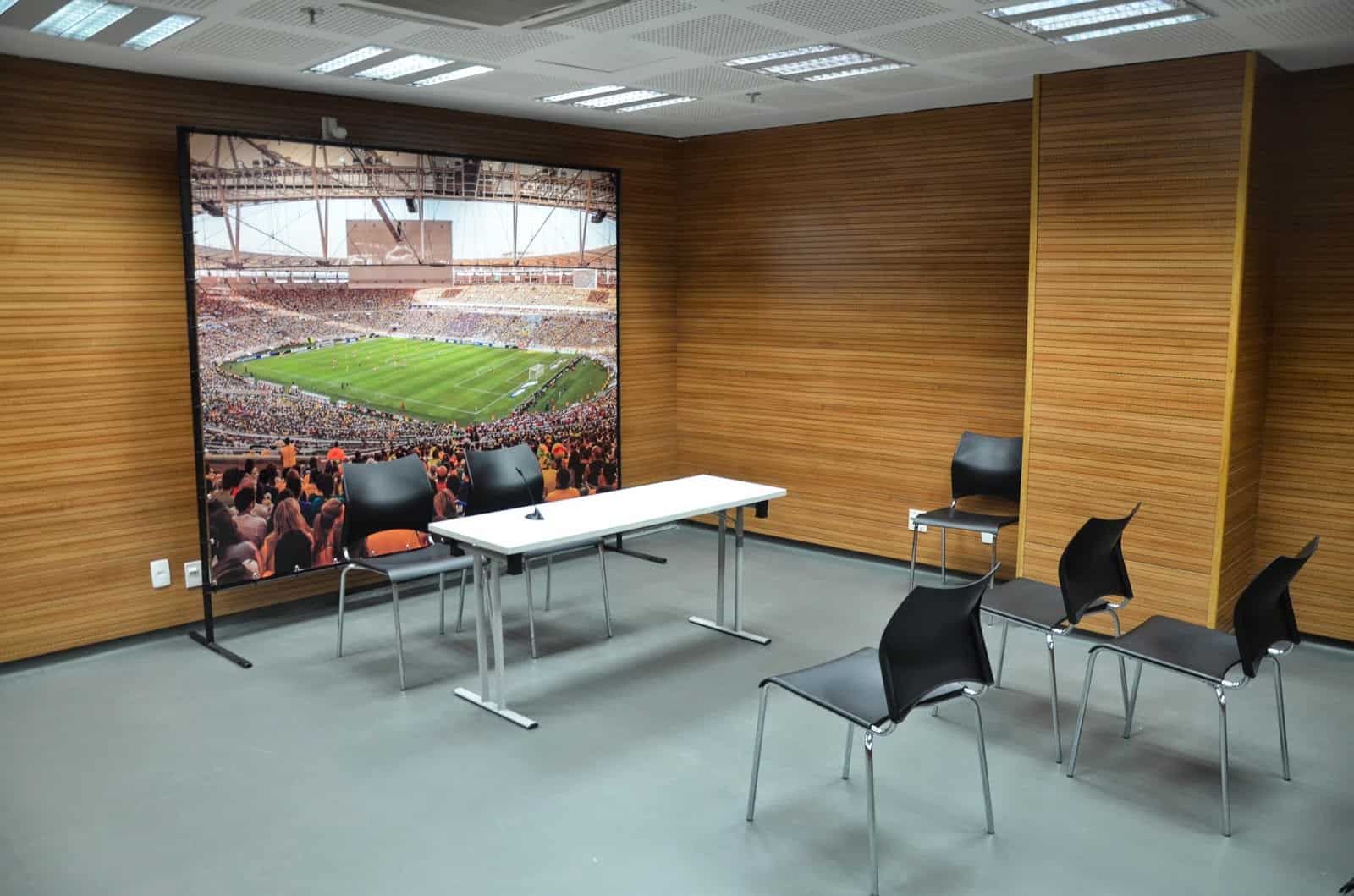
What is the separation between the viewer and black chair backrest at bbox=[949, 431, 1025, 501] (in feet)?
19.4

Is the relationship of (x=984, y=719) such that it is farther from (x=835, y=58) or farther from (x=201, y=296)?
(x=201, y=296)

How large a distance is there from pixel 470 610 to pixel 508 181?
2694 mm

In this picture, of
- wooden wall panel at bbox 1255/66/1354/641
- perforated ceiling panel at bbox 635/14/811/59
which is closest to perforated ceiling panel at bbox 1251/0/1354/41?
wooden wall panel at bbox 1255/66/1354/641

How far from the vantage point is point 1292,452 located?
5297 mm

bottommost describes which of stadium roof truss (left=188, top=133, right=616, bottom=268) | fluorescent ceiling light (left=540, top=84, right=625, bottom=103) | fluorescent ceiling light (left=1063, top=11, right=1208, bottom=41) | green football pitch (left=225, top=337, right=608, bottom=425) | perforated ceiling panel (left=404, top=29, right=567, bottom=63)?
green football pitch (left=225, top=337, right=608, bottom=425)

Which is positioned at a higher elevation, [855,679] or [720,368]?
[720,368]

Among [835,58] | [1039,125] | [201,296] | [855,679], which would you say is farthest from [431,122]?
[855,679]

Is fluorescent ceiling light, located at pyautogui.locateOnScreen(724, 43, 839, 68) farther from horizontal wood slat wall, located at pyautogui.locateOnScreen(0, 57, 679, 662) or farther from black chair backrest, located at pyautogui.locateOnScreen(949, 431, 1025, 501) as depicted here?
black chair backrest, located at pyautogui.locateOnScreen(949, 431, 1025, 501)

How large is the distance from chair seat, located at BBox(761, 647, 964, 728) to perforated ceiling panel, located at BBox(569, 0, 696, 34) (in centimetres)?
255

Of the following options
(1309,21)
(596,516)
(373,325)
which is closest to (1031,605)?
(596,516)

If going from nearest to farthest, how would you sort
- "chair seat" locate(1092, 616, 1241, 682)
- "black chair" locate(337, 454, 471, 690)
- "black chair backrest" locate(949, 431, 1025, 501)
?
"chair seat" locate(1092, 616, 1241, 682)
"black chair" locate(337, 454, 471, 690)
"black chair backrest" locate(949, 431, 1025, 501)

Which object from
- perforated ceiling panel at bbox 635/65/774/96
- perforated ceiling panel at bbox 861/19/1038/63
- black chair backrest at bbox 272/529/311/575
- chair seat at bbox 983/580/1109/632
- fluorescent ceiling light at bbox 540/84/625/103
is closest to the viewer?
chair seat at bbox 983/580/1109/632

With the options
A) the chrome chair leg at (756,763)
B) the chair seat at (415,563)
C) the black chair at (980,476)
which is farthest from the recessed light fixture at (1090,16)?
the chair seat at (415,563)

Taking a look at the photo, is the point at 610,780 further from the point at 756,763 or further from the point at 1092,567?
the point at 1092,567
